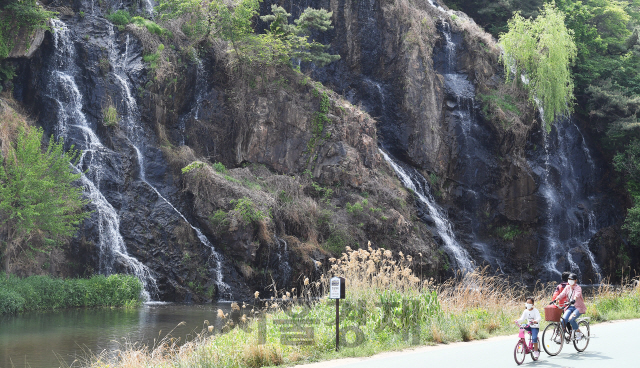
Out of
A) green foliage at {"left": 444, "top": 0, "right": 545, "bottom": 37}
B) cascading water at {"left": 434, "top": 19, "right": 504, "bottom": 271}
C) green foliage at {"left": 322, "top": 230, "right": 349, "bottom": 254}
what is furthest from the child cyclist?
green foliage at {"left": 444, "top": 0, "right": 545, "bottom": 37}

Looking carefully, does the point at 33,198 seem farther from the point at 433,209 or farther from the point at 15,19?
the point at 433,209

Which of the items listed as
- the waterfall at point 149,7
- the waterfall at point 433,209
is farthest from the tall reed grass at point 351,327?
the waterfall at point 149,7

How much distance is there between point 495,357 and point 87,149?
18.2 m

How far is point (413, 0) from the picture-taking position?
33656 millimetres

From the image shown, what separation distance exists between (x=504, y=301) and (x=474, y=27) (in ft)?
81.9

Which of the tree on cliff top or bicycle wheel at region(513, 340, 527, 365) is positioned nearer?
bicycle wheel at region(513, 340, 527, 365)

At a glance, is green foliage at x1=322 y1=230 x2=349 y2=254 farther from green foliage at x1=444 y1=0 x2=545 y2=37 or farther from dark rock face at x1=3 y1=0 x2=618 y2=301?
green foliage at x1=444 y1=0 x2=545 y2=37

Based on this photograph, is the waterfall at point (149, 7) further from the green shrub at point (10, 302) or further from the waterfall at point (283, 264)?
the green shrub at point (10, 302)

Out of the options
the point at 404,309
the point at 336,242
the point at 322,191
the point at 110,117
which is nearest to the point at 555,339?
the point at 404,309

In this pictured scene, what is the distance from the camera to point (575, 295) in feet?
30.2

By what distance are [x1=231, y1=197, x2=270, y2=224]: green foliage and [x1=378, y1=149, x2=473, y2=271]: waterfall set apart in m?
9.31

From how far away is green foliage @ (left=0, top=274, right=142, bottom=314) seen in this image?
16.0 meters

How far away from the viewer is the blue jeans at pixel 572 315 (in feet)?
29.2

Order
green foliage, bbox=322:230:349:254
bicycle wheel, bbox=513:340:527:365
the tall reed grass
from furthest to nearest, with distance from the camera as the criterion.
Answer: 1. green foliage, bbox=322:230:349:254
2. the tall reed grass
3. bicycle wheel, bbox=513:340:527:365
